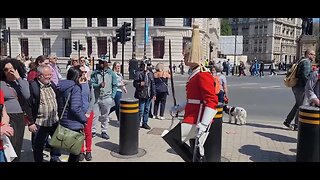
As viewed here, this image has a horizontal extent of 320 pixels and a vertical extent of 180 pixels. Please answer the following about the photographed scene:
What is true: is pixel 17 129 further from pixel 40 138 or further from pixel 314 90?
pixel 314 90

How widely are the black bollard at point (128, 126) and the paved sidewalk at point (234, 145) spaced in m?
0.23

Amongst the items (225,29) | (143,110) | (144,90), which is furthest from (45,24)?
(225,29)

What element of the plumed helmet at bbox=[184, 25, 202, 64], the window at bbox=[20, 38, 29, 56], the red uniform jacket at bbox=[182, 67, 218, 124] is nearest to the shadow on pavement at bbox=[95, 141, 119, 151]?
the red uniform jacket at bbox=[182, 67, 218, 124]

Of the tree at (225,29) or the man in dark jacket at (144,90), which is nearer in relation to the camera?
the man in dark jacket at (144,90)

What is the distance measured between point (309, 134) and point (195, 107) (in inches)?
68.3

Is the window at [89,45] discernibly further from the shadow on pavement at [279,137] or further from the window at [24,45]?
the shadow on pavement at [279,137]

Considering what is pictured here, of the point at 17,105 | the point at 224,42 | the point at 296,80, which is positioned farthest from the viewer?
the point at 224,42

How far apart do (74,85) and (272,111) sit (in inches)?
302

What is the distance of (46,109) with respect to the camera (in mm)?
4395

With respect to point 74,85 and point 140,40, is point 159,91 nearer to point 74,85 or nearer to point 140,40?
point 74,85

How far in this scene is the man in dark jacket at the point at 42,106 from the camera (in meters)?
4.34

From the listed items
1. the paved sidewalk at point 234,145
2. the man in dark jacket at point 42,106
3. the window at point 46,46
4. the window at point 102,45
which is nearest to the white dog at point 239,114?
the paved sidewalk at point 234,145
